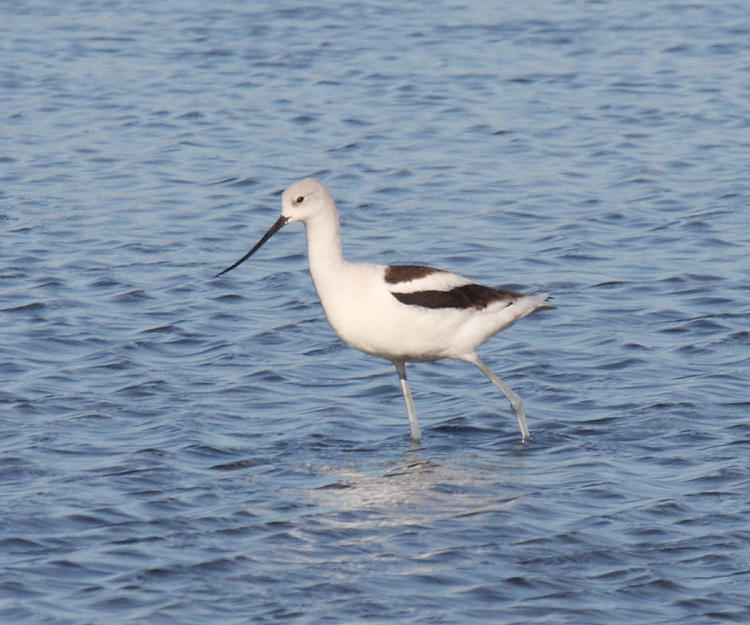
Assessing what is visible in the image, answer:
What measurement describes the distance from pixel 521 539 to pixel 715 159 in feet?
28.4

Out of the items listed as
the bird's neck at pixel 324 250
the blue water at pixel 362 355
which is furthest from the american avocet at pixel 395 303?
the blue water at pixel 362 355

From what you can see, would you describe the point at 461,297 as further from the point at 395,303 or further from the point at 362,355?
the point at 362,355

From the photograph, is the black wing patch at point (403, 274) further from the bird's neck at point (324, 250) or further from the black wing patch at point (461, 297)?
the bird's neck at point (324, 250)

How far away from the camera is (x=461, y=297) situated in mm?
8602

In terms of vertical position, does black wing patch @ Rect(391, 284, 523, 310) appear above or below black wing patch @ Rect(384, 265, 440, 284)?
below

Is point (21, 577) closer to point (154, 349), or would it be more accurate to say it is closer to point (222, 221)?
point (154, 349)

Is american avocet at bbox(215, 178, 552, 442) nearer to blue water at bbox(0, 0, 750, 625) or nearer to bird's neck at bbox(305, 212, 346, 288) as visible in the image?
bird's neck at bbox(305, 212, 346, 288)

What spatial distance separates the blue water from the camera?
254 inches

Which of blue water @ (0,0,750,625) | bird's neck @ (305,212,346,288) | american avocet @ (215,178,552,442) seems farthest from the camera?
bird's neck @ (305,212,346,288)

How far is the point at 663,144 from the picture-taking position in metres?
15.3

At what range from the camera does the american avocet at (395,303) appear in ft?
26.5

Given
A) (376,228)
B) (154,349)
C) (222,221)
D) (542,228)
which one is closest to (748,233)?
(542,228)

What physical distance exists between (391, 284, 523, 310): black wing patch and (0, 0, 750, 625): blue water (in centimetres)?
69

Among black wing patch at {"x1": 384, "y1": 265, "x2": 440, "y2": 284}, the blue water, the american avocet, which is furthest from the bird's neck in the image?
the blue water
